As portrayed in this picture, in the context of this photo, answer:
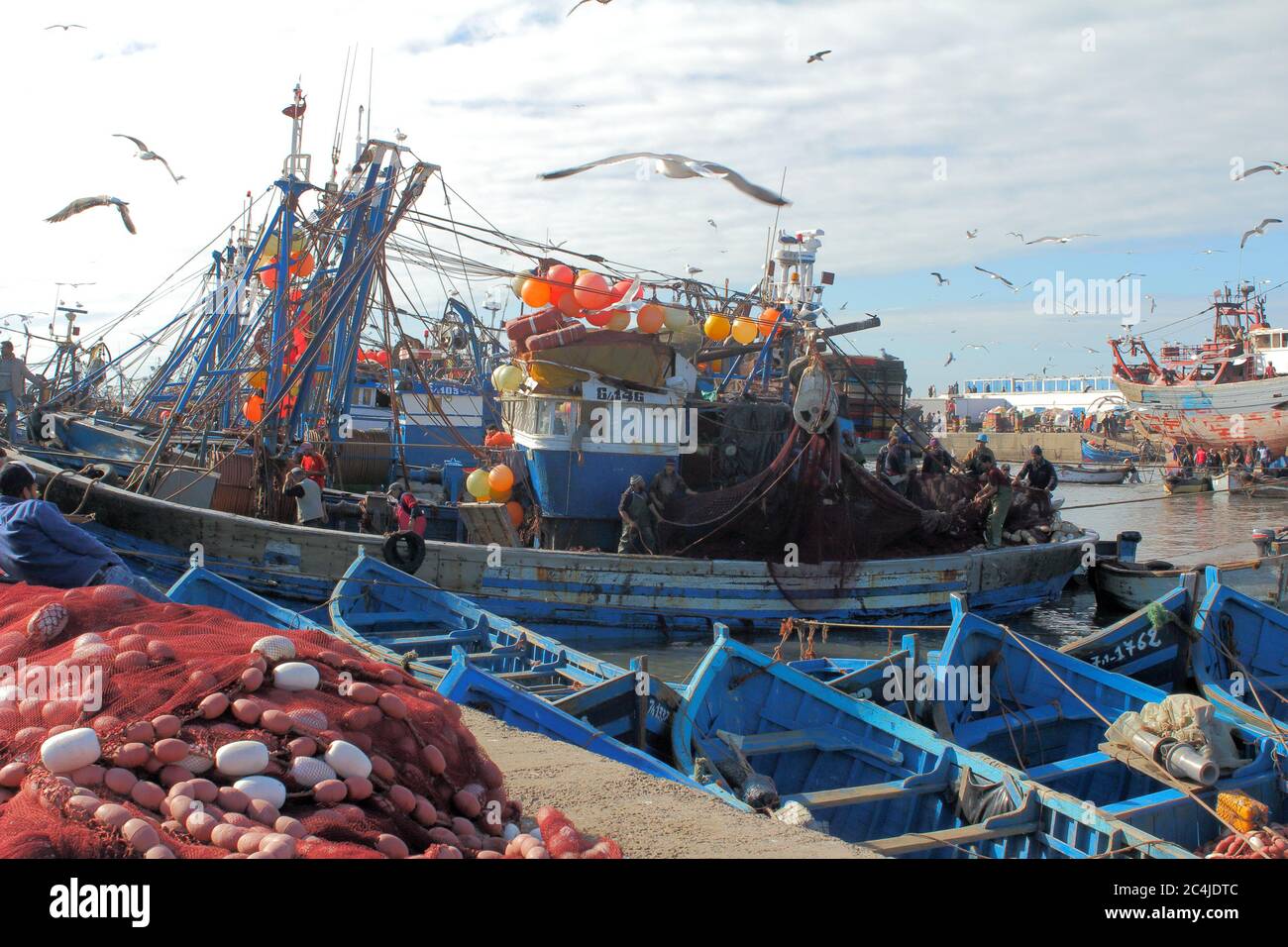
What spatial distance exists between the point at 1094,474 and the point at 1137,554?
21.7m

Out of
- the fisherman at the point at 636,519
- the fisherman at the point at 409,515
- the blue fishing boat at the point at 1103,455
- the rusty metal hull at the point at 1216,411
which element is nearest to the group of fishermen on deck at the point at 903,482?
the fisherman at the point at 636,519

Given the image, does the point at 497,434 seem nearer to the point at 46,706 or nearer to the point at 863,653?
the point at 863,653

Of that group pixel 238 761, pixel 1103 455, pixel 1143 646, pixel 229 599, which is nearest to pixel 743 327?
pixel 1143 646

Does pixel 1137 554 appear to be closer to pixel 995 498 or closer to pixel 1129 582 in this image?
pixel 1129 582

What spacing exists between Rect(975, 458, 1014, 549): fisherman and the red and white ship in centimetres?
3742

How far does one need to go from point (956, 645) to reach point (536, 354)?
762 cm

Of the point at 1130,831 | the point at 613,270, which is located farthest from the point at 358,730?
the point at 613,270

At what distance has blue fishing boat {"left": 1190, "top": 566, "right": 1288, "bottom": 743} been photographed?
10.5m

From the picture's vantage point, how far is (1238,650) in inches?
441

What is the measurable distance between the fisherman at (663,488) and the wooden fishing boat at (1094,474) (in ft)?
122

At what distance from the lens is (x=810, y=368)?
13766mm

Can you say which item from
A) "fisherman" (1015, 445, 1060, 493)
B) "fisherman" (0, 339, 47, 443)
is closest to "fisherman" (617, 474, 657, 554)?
"fisherman" (1015, 445, 1060, 493)

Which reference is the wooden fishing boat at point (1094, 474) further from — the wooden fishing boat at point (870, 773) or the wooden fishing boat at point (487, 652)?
the wooden fishing boat at point (870, 773)

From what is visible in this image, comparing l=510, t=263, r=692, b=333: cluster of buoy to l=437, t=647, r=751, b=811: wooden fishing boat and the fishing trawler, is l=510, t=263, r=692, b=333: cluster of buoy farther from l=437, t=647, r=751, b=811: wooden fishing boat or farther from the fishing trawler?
l=437, t=647, r=751, b=811: wooden fishing boat
